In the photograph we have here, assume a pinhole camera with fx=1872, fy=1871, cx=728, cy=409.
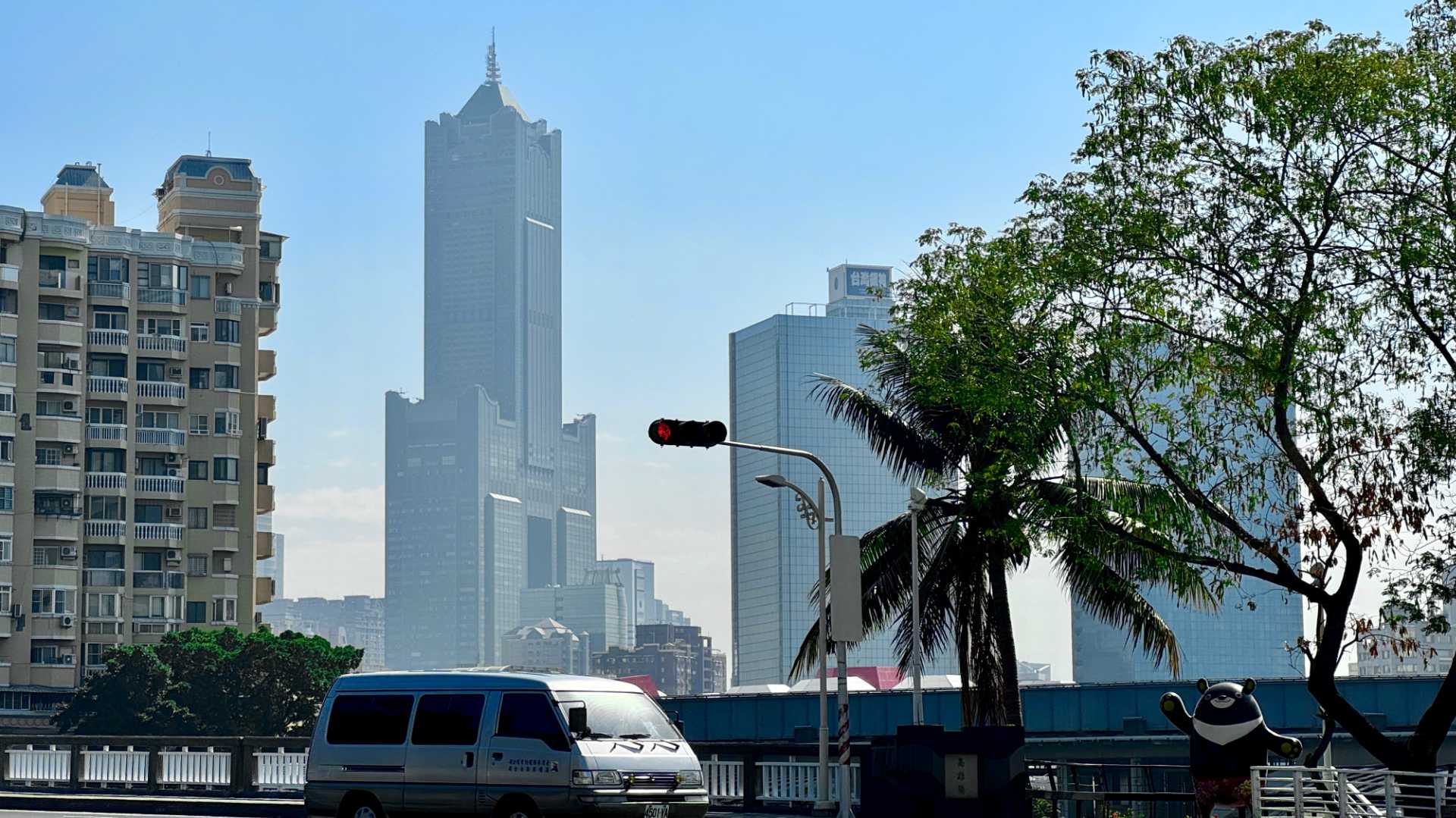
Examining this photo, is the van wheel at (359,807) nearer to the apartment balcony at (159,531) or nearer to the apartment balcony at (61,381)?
the apartment balcony at (61,381)

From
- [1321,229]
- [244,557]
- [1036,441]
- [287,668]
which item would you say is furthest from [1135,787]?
[244,557]

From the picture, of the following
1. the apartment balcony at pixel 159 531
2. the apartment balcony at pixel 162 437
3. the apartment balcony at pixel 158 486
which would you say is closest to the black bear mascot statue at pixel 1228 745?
the apartment balcony at pixel 159 531

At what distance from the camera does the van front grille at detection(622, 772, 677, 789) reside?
20609 millimetres

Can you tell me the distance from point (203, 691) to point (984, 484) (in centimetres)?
7201

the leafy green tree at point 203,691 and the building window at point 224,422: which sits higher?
the building window at point 224,422

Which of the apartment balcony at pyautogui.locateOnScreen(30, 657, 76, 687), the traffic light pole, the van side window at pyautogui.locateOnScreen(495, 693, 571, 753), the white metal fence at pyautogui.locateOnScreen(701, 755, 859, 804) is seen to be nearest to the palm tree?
the traffic light pole


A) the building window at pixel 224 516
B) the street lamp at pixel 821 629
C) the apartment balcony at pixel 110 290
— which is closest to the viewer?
the street lamp at pixel 821 629

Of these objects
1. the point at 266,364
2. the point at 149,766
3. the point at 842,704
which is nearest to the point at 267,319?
the point at 266,364

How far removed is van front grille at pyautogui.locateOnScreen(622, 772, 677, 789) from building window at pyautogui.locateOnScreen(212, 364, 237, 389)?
313ft

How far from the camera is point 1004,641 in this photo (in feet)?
122

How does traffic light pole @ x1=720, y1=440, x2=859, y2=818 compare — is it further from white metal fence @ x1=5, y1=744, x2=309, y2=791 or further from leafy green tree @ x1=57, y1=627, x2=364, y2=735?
leafy green tree @ x1=57, y1=627, x2=364, y2=735

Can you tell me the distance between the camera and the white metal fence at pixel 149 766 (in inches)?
1303

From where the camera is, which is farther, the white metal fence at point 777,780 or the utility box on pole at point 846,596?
the white metal fence at point 777,780

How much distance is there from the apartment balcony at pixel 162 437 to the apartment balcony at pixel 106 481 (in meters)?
2.31
